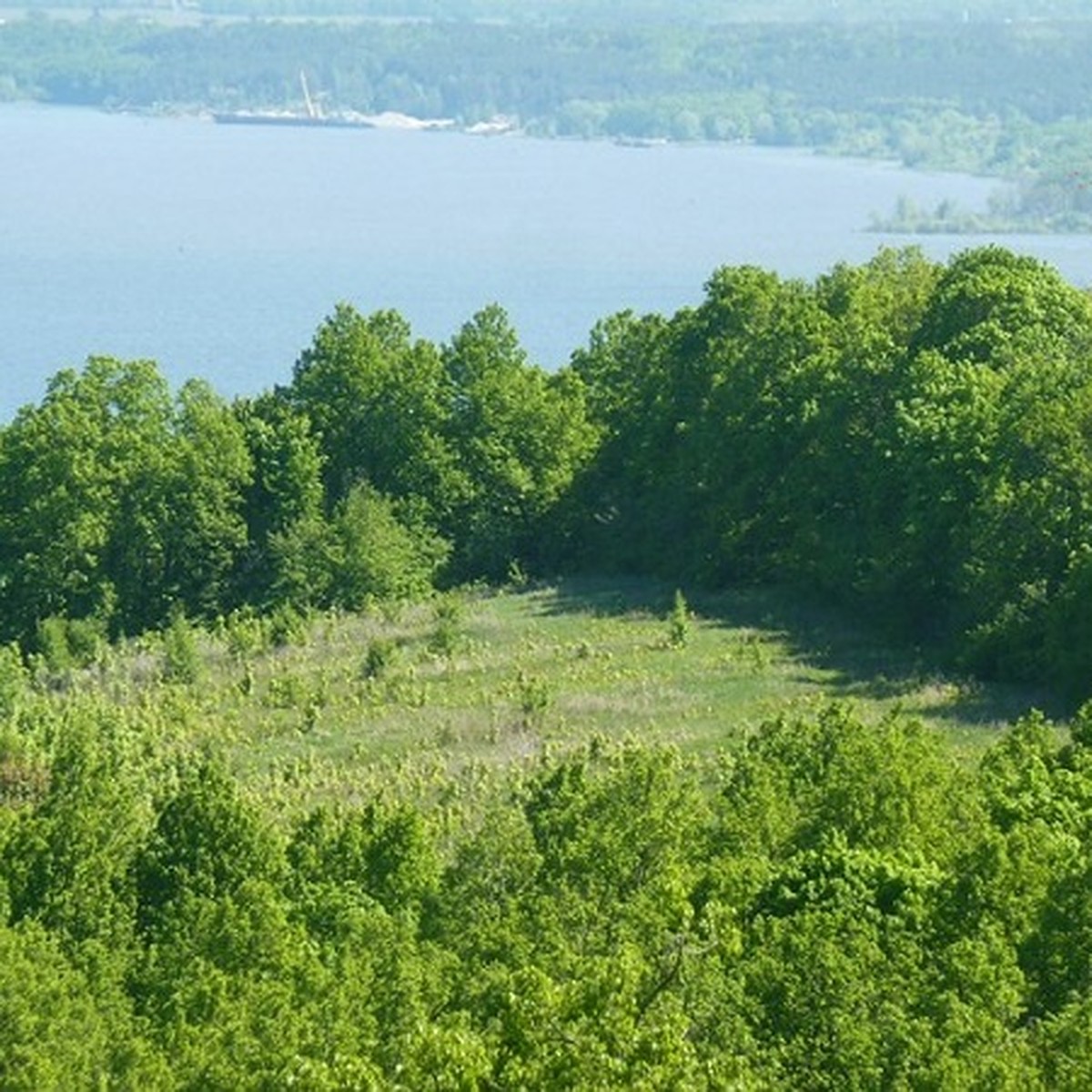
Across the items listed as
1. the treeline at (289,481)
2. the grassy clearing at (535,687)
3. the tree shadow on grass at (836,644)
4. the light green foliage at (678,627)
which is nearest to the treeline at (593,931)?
the grassy clearing at (535,687)

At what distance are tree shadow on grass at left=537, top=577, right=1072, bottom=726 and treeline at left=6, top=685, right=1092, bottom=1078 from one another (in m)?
7.98

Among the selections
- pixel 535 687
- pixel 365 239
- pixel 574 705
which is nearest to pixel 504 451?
pixel 535 687

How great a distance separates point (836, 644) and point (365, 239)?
312 feet

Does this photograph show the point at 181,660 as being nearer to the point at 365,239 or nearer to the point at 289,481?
the point at 289,481

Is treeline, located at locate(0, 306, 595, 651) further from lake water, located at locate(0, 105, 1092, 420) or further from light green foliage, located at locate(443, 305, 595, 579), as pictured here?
lake water, located at locate(0, 105, 1092, 420)

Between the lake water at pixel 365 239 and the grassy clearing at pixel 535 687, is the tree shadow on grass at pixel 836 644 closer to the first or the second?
the grassy clearing at pixel 535 687

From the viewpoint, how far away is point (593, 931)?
2305 centimetres

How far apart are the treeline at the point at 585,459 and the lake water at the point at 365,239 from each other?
30953mm

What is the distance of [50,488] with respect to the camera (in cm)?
4934

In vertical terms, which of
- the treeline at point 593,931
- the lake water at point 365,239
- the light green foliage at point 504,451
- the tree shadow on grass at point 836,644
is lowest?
the lake water at point 365,239

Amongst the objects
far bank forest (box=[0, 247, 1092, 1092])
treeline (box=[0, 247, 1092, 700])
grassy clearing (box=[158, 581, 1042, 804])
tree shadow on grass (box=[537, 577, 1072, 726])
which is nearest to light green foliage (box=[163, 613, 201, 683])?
far bank forest (box=[0, 247, 1092, 1092])

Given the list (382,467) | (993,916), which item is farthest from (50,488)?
(993,916)

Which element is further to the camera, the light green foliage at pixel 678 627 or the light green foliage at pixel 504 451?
the light green foliage at pixel 504 451

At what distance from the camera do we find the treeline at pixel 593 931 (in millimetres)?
18672
